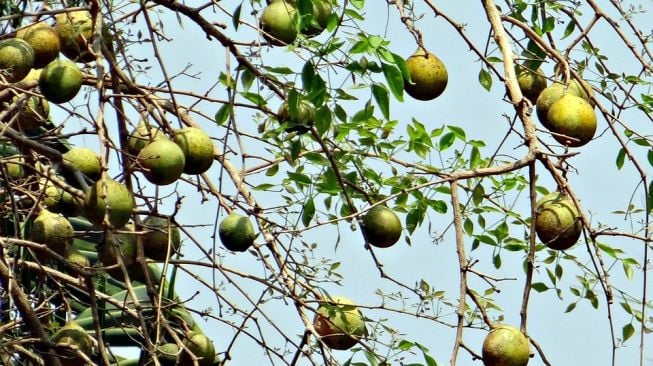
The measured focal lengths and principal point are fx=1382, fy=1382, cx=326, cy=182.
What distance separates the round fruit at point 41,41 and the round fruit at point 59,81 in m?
0.26

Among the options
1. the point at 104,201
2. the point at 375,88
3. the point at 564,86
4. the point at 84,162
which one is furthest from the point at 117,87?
the point at 564,86

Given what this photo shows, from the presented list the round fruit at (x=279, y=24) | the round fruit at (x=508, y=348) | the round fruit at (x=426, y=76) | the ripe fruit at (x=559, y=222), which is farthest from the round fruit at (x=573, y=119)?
the round fruit at (x=279, y=24)

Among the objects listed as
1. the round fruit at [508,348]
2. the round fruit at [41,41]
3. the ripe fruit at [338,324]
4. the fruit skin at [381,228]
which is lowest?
the round fruit at [508,348]

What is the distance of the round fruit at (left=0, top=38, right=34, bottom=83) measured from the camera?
299 cm

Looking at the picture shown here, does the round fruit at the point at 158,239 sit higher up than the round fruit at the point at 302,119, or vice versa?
the round fruit at the point at 302,119

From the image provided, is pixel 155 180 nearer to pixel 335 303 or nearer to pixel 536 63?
pixel 335 303

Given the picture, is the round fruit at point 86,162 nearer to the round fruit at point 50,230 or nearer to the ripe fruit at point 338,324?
the round fruit at point 50,230

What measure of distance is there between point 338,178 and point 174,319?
61 cm

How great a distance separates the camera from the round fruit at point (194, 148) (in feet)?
9.59

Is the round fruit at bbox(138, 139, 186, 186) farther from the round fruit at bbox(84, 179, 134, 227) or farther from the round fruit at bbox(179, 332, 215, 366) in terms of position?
the round fruit at bbox(179, 332, 215, 366)

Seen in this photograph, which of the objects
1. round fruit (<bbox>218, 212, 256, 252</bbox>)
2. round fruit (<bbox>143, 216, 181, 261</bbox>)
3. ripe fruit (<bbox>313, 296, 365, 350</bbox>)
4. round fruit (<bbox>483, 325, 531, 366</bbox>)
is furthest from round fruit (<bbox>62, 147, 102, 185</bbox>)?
round fruit (<bbox>483, 325, 531, 366</bbox>)

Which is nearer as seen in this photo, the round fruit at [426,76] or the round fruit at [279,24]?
the round fruit at [279,24]

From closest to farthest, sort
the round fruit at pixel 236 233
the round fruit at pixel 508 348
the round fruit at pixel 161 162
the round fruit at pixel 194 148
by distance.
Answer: the round fruit at pixel 508 348 < the round fruit at pixel 161 162 < the round fruit at pixel 194 148 < the round fruit at pixel 236 233

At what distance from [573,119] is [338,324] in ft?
2.39
